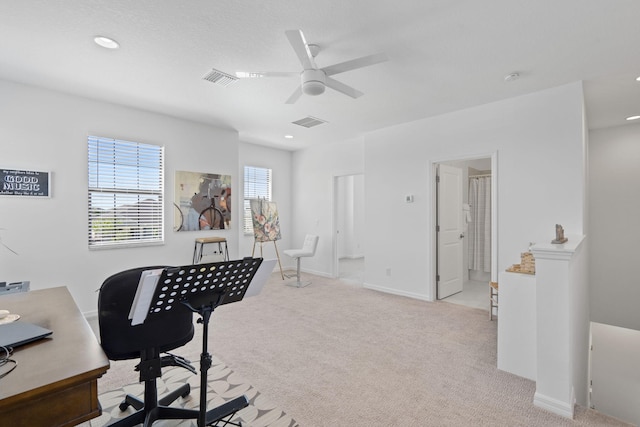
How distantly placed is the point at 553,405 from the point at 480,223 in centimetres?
438

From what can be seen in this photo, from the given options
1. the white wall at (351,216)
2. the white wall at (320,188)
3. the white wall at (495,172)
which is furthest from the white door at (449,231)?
the white wall at (351,216)

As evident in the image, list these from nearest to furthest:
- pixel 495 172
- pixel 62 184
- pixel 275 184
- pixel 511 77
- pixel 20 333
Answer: pixel 20 333
pixel 511 77
pixel 62 184
pixel 495 172
pixel 275 184

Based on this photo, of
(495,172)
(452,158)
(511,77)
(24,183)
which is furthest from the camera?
(452,158)

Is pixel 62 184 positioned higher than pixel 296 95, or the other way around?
pixel 296 95

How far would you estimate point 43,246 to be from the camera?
3.46 m

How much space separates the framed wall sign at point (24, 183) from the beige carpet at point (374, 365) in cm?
232

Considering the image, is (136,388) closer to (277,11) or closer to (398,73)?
(277,11)

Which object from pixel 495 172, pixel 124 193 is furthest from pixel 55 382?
pixel 495 172

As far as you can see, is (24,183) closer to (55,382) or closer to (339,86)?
(55,382)

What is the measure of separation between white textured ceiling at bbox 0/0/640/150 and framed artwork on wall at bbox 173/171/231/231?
45.3 inches

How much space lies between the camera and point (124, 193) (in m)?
4.09

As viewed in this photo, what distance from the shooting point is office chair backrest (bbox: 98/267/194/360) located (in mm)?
1587

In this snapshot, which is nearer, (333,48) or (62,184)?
(333,48)

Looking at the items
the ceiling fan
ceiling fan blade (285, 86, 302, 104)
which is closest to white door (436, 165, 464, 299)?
ceiling fan blade (285, 86, 302, 104)
